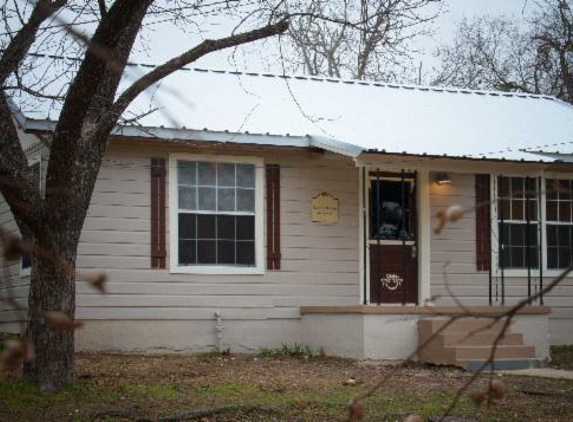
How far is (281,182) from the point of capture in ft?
41.3

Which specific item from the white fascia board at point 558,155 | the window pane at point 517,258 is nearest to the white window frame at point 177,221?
the window pane at point 517,258

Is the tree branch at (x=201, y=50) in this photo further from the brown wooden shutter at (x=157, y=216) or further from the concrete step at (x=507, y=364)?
the concrete step at (x=507, y=364)

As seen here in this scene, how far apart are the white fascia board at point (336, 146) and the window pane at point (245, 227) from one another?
4.43ft

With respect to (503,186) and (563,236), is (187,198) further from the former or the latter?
(563,236)

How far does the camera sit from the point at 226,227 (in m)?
12.3

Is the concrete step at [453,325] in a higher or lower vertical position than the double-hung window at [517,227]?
lower

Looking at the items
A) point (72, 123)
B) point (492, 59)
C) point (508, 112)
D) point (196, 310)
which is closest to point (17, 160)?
point (72, 123)

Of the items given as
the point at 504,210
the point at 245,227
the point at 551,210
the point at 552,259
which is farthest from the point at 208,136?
the point at 552,259

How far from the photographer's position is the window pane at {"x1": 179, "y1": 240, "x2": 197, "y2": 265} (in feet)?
39.4

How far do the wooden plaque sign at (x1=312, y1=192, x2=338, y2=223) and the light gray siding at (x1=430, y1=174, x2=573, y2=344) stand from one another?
→ 1.49m

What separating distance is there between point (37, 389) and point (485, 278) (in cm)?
754

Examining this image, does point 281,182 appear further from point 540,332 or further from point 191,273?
point 540,332

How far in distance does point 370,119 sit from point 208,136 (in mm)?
3151

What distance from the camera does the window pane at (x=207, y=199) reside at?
40.1 ft
